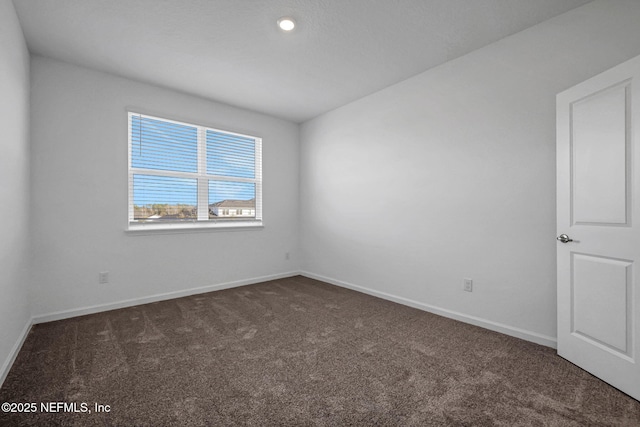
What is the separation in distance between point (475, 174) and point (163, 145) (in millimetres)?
3614

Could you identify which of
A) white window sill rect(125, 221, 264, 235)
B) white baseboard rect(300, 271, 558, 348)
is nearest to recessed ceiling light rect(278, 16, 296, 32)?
white window sill rect(125, 221, 264, 235)

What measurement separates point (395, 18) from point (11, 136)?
3.04 meters

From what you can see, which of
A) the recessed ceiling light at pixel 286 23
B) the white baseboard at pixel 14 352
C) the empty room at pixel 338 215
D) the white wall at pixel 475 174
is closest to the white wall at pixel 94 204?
the empty room at pixel 338 215

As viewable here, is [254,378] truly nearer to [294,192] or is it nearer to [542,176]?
[542,176]

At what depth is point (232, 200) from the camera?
14.1 feet

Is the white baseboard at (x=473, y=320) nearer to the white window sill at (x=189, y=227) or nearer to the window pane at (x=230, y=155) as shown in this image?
the white window sill at (x=189, y=227)

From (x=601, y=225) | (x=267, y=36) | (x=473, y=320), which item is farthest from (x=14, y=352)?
(x=601, y=225)

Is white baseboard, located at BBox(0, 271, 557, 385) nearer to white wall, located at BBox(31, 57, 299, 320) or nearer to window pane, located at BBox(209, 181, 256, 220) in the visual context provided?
white wall, located at BBox(31, 57, 299, 320)

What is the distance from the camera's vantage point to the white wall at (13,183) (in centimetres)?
191

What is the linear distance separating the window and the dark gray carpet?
1.30 metres

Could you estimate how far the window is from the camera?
11.4 ft

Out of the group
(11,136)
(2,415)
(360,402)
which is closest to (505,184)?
(360,402)

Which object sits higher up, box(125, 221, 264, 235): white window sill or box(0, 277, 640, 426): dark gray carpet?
box(125, 221, 264, 235): white window sill

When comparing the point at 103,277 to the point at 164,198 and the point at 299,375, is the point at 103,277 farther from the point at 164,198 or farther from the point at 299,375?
the point at 299,375
